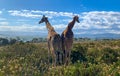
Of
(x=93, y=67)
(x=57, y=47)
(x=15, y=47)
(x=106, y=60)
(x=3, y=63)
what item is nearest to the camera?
(x=93, y=67)

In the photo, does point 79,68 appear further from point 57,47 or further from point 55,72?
point 57,47

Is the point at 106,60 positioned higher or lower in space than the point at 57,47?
lower

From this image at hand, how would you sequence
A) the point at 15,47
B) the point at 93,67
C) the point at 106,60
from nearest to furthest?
A: the point at 93,67
the point at 106,60
the point at 15,47

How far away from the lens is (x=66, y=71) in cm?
1252

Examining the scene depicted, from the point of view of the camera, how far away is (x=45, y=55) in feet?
67.5

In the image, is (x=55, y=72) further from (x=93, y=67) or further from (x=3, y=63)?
(x=3, y=63)

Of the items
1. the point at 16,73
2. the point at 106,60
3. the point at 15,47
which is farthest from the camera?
the point at 15,47

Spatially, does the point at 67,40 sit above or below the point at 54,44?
above

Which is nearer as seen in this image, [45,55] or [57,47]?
[57,47]

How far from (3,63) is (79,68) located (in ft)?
12.0

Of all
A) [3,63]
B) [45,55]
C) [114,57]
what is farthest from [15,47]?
[3,63]

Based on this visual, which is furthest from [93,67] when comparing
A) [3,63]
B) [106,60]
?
[106,60]

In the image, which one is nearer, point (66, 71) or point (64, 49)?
point (66, 71)

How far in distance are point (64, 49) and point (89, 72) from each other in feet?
14.5
